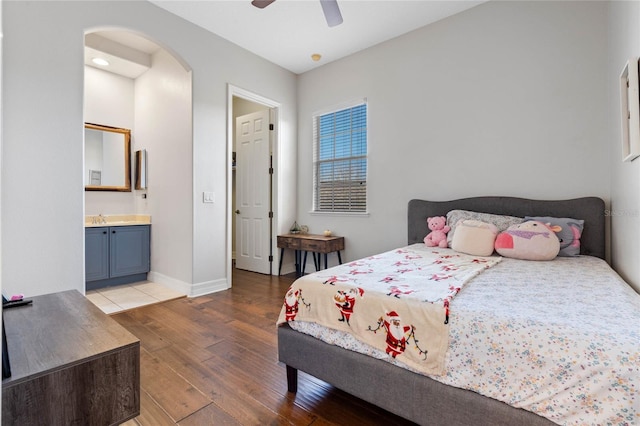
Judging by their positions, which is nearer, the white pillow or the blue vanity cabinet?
the white pillow

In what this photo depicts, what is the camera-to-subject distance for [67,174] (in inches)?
102

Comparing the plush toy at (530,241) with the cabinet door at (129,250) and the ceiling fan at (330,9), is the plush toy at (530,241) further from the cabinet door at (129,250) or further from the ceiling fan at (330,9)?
the cabinet door at (129,250)

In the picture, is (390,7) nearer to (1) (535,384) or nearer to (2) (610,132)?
(2) (610,132)

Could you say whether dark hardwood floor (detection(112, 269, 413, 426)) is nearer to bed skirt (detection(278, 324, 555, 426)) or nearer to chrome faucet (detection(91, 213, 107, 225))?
bed skirt (detection(278, 324, 555, 426))

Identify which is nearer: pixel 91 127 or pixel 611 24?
pixel 611 24

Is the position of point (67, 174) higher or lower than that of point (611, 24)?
lower

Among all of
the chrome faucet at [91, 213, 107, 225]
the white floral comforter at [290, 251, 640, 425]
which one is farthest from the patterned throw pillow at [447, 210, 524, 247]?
the chrome faucet at [91, 213, 107, 225]

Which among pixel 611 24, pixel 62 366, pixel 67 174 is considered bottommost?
pixel 62 366

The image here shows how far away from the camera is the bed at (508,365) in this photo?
3.34ft

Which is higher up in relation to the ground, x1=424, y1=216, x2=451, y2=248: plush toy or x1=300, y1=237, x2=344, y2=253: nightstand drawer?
x1=424, y1=216, x2=451, y2=248: plush toy

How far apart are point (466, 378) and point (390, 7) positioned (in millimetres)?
3316

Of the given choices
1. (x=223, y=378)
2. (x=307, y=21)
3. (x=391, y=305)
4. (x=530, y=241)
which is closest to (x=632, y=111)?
(x=530, y=241)

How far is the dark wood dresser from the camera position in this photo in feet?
3.04

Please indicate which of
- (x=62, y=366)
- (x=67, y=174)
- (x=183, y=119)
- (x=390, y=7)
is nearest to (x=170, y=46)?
(x=183, y=119)
